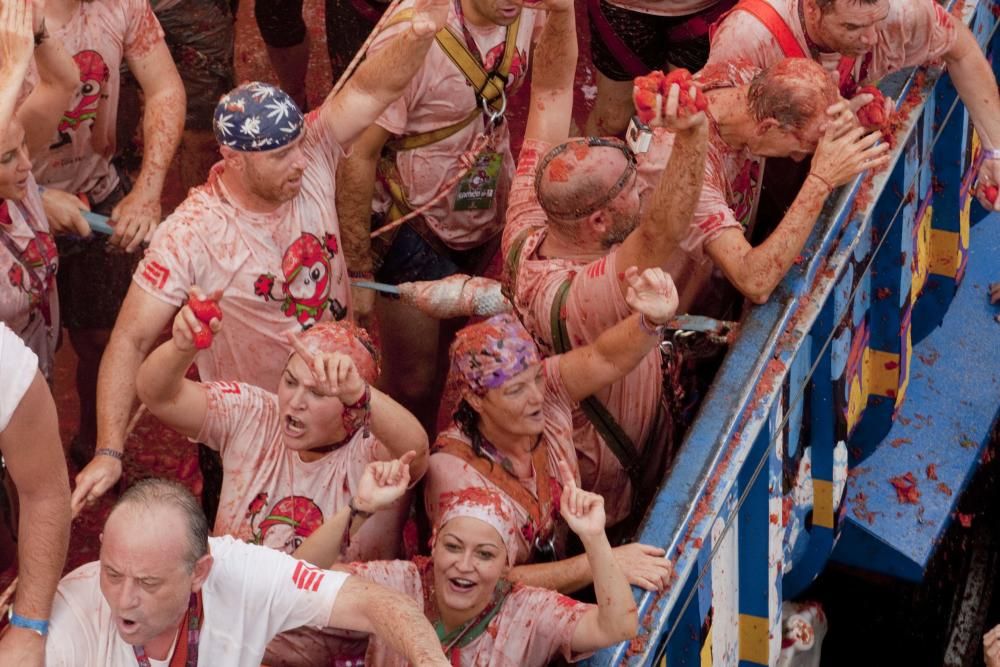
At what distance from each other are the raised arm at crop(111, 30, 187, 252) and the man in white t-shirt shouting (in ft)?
5.14

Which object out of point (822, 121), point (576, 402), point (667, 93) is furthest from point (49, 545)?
point (822, 121)

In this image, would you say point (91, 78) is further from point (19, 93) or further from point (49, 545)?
point (49, 545)

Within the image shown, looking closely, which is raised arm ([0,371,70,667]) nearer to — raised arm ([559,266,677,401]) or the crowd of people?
the crowd of people

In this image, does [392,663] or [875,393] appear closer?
[392,663]

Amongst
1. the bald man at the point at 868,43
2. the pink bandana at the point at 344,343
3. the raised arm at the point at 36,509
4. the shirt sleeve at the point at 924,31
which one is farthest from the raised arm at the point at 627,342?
the shirt sleeve at the point at 924,31

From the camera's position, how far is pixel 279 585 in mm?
3105

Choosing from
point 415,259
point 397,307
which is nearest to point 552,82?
point 415,259

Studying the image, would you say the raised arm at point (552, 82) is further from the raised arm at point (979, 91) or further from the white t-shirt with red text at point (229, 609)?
the white t-shirt with red text at point (229, 609)

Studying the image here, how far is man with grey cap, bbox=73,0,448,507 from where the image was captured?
3789 mm

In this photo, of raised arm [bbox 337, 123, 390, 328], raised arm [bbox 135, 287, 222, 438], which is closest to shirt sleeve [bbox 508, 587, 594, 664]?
raised arm [bbox 135, 287, 222, 438]

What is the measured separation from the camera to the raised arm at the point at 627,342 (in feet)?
11.8

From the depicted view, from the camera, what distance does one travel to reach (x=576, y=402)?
12.7 ft

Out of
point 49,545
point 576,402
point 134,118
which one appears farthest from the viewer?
point 134,118

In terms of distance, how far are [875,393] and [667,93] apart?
5.67 ft
